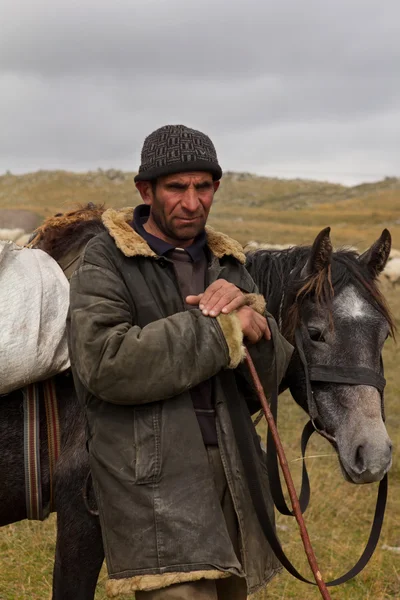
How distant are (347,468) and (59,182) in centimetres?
6400

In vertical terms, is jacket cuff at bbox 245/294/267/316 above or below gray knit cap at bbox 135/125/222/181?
below

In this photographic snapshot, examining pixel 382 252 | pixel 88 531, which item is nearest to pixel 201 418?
pixel 88 531

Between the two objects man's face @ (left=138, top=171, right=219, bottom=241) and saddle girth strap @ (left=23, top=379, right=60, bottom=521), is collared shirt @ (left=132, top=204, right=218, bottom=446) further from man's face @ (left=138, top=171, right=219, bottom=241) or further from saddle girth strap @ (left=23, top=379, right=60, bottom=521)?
saddle girth strap @ (left=23, top=379, right=60, bottom=521)

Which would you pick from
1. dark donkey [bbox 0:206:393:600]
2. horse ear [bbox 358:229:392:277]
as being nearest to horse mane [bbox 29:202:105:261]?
dark donkey [bbox 0:206:393:600]

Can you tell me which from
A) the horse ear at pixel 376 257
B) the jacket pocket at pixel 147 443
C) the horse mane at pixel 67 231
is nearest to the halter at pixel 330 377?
the horse ear at pixel 376 257

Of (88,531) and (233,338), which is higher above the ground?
(233,338)

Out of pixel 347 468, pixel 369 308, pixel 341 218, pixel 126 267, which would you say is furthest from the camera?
pixel 341 218

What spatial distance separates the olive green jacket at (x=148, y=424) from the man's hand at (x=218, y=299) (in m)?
0.03

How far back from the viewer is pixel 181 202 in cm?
248

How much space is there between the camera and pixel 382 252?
3.12 metres

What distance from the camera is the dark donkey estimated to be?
8.83 feet

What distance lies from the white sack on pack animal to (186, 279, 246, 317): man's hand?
2.56 ft

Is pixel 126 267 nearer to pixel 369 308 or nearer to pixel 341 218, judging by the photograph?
pixel 369 308

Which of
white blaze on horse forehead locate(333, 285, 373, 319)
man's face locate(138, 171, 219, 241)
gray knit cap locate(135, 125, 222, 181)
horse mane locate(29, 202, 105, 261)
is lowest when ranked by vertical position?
white blaze on horse forehead locate(333, 285, 373, 319)
